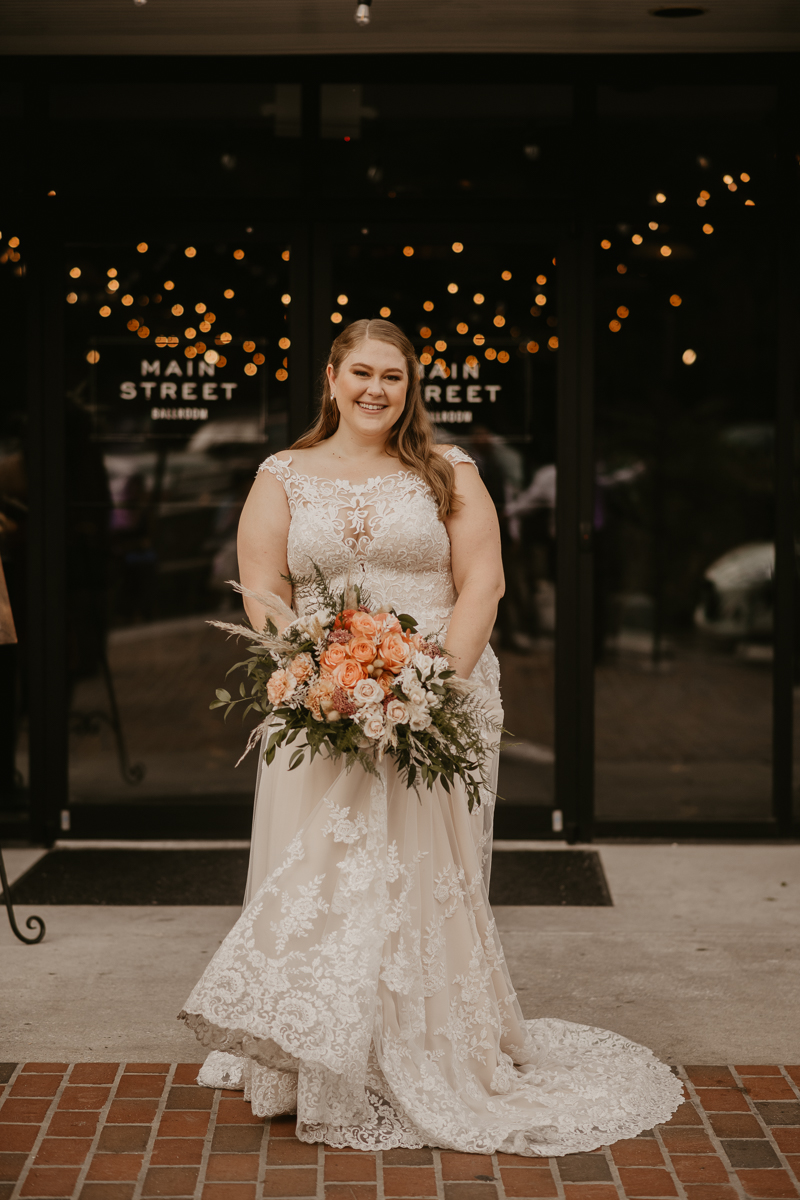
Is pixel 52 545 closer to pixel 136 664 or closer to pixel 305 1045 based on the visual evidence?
pixel 136 664

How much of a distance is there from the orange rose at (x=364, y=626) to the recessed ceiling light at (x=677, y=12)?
135 inches

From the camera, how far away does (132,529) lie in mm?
6316

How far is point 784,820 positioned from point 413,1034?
131 inches

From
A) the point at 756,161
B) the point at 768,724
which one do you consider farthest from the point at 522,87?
the point at 768,724

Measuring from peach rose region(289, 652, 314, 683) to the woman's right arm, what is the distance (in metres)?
0.49

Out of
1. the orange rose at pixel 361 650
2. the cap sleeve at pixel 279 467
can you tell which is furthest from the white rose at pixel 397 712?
the cap sleeve at pixel 279 467

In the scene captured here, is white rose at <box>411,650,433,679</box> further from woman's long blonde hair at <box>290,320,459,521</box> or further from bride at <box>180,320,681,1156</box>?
woman's long blonde hair at <box>290,320,459,521</box>

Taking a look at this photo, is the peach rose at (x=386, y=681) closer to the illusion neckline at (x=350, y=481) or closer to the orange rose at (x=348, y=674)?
the orange rose at (x=348, y=674)

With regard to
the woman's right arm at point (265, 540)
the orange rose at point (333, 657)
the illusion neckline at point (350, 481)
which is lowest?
the orange rose at point (333, 657)

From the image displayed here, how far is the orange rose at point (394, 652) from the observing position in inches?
131

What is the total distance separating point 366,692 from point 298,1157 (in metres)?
1.24

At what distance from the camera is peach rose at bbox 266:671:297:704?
3.38 m

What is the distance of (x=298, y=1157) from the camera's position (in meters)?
3.39

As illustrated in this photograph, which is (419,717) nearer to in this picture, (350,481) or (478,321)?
(350,481)
